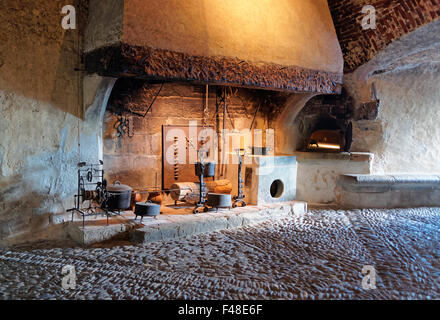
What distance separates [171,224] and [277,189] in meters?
2.50

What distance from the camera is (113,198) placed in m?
5.06

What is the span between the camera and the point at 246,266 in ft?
14.0

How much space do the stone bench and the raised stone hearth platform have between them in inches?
57.2

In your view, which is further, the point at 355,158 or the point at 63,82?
the point at 355,158

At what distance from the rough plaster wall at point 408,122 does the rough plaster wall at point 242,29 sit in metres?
1.78

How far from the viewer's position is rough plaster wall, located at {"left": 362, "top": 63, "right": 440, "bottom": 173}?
7.29 meters

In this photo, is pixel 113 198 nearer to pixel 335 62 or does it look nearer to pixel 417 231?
pixel 335 62

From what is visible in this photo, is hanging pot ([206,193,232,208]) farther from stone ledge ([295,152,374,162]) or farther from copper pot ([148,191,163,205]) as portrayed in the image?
stone ledge ([295,152,374,162])

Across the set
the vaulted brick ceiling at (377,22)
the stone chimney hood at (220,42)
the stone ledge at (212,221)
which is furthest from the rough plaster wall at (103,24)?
the vaulted brick ceiling at (377,22)

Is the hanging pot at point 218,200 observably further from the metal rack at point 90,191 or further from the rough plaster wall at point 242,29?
the rough plaster wall at point 242,29

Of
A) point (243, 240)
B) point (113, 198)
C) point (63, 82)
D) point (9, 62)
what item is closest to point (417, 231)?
point (243, 240)

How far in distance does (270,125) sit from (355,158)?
1.71m
